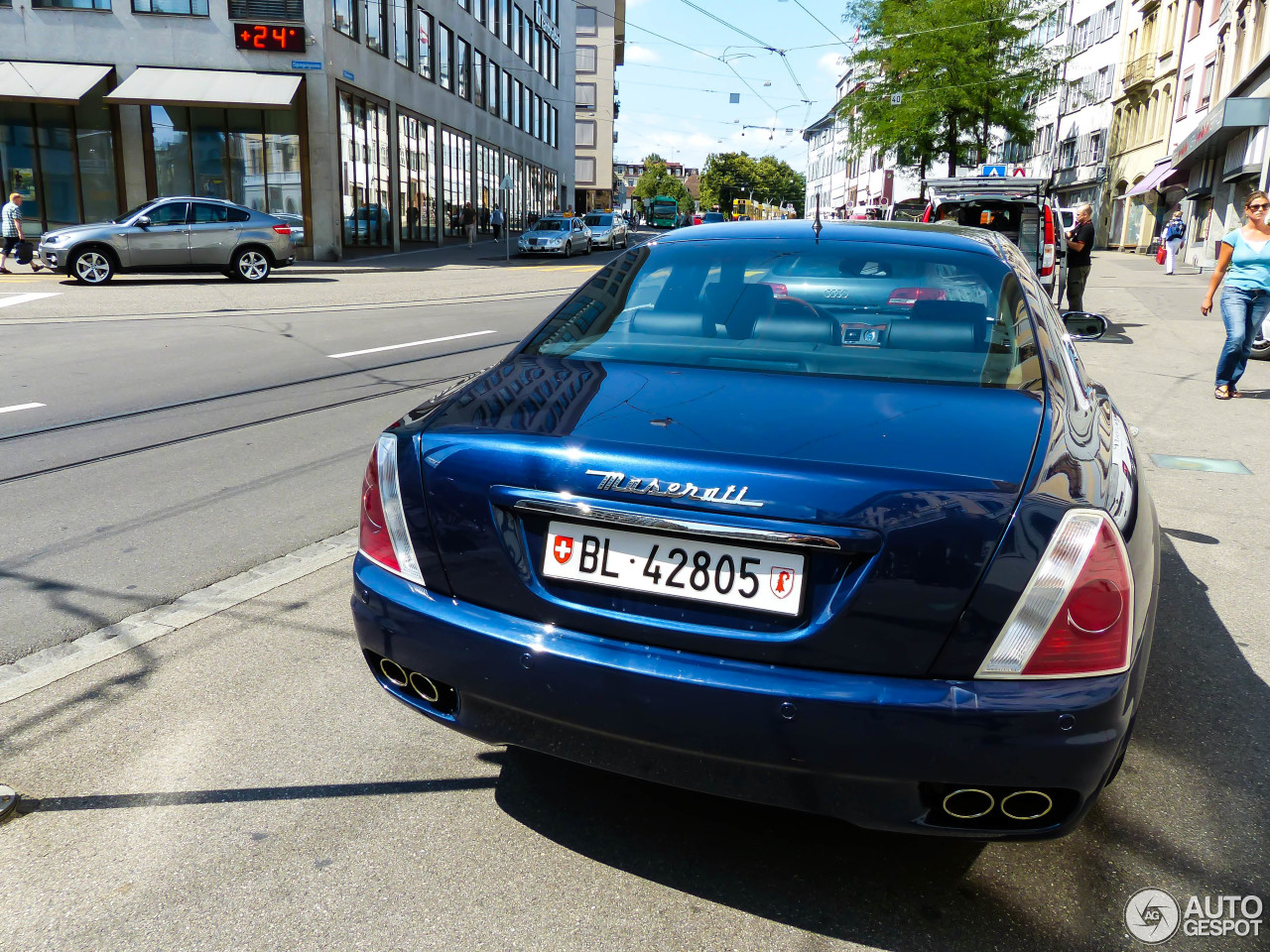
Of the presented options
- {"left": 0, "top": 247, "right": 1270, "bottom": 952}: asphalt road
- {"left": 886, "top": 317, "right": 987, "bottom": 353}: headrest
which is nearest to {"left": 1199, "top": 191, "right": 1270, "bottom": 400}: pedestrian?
{"left": 0, "top": 247, "right": 1270, "bottom": 952}: asphalt road

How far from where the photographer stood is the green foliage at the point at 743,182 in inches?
5605

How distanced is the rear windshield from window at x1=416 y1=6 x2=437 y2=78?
125 feet

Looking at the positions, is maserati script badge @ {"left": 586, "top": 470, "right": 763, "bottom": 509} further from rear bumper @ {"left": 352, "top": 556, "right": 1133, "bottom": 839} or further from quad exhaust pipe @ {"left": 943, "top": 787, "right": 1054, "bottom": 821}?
quad exhaust pipe @ {"left": 943, "top": 787, "right": 1054, "bottom": 821}

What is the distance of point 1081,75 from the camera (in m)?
57.5

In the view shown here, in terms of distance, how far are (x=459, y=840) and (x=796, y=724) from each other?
3.17 feet

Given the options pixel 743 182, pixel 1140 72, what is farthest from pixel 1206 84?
pixel 743 182

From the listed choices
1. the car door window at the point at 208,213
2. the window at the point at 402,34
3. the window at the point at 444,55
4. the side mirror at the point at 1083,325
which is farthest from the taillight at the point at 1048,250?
the window at the point at 444,55

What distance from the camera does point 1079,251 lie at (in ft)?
49.1

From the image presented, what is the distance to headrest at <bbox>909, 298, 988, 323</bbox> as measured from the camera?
2.94 metres

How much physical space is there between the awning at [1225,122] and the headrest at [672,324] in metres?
31.5

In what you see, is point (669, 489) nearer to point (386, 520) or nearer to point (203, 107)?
point (386, 520)

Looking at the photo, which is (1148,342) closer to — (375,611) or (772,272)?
(772,272)

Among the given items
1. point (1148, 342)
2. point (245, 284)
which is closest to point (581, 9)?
point (245, 284)

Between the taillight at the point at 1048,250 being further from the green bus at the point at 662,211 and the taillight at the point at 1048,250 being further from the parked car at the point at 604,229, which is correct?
the green bus at the point at 662,211
